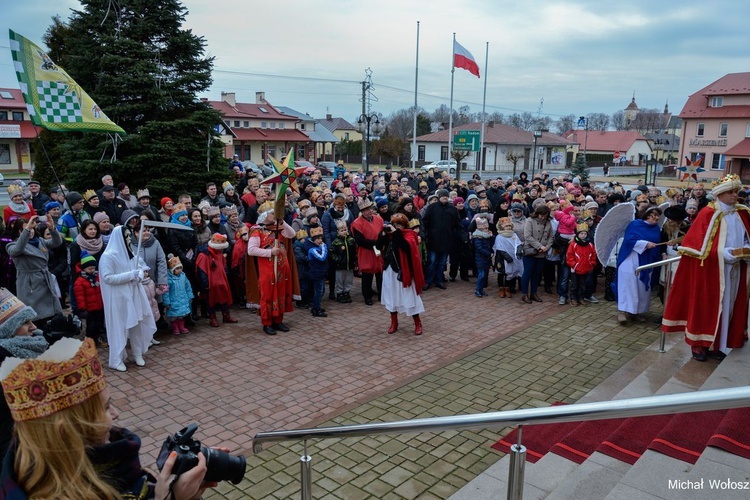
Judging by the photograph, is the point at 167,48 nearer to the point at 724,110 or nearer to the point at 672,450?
the point at 672,450

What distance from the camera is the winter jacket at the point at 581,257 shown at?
33.3ft

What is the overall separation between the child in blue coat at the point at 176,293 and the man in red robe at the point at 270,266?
1.09 metres

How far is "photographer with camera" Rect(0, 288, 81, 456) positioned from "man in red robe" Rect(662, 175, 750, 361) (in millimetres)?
6522

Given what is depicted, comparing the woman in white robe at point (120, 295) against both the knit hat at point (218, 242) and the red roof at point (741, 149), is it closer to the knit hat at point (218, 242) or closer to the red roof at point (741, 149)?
the knit hat at point (218, 242)

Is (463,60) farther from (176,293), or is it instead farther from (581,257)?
(176,293)

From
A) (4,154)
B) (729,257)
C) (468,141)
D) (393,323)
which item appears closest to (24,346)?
(393,323)

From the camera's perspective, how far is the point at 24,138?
150 ft

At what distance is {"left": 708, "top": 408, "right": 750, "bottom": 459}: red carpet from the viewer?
3717 millimetres

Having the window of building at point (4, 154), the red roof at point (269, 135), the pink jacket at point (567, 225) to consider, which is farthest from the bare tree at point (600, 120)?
the pink jacket at point (567, 225)

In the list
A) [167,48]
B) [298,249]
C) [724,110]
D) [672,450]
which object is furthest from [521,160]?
[672,450]

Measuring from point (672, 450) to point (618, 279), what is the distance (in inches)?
221

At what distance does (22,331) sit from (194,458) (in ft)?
7.63

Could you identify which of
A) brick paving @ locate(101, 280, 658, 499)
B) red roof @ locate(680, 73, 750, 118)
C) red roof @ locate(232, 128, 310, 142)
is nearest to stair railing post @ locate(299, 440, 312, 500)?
brick paving @ locate(101, 280, 658, 499)

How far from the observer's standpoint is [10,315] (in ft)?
12.3
